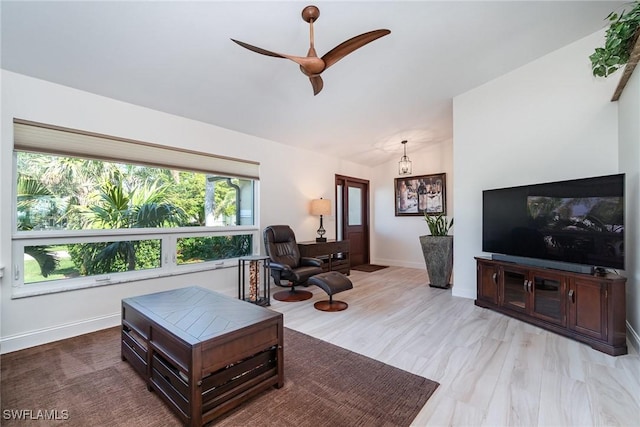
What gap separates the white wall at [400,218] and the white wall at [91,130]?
10.6 feet

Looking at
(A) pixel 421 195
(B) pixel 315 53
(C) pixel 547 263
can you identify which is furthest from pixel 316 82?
(A) pixel 421 195

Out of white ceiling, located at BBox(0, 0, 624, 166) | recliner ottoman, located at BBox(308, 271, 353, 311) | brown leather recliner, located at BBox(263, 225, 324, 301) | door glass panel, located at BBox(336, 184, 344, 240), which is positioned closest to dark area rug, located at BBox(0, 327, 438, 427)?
recliner ottoman, located at BBox(308, 271, 353, 311)

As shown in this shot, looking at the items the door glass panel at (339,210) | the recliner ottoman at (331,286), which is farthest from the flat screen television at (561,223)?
the door glass panel at (339,210)

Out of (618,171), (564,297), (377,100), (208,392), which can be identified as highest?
(377,100)

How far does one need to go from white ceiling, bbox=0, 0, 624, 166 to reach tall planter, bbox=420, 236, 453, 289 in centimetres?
219

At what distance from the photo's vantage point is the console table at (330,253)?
4.62m

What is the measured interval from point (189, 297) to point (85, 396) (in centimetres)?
83

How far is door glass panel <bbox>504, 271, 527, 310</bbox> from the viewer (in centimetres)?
303

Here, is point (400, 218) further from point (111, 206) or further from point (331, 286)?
point (111, 206)

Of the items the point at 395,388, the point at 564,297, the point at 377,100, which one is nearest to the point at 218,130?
the point at 377,100

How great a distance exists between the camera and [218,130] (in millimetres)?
3885

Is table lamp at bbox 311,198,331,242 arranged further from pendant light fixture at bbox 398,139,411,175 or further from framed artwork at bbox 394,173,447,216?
framed artwork at bbox 394,173,447,216

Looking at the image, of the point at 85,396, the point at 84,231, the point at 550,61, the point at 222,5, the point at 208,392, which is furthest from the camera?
the point at 550,61

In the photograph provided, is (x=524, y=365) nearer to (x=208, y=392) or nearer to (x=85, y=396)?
(x=208, y=392)
